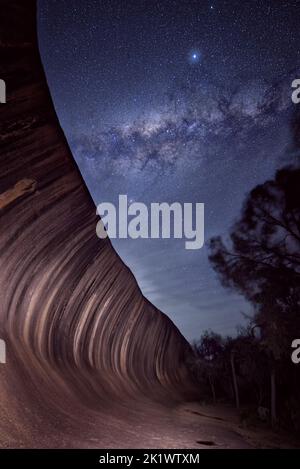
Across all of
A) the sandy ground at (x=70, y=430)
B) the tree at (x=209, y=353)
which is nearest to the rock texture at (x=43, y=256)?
the sandy ground at (x=70, y=430)

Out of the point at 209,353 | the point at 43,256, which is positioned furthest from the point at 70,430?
the point at 209,353

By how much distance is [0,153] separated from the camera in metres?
6.83

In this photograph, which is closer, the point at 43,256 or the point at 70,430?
the point at 70,430

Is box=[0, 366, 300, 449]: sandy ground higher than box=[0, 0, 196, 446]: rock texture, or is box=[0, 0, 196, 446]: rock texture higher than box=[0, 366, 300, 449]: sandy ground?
box=[0, 0, 196, 446]: rock texture

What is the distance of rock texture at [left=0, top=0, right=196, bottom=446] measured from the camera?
249 inches

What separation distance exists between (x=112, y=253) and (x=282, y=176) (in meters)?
9.23

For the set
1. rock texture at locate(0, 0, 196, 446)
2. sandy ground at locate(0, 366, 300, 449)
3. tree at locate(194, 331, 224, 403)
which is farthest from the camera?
tree at locate(194, 331, 224, 403)

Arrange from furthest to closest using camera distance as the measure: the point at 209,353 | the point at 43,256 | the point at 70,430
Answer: the point at 209,353
the point at 43,256
the point at 70,430

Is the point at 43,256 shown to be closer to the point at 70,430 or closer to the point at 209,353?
the point at 70,430

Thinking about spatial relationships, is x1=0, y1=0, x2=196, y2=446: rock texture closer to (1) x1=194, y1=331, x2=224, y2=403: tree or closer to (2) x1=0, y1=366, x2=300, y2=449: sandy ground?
(2) x1=0, y1=366, x2=300, y2=449: sandy ground

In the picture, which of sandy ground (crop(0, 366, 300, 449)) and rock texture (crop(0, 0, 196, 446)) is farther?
rock texture (crop(0, 0, 196, 446))

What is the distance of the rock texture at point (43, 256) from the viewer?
249 inches

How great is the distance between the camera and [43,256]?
9.55 m

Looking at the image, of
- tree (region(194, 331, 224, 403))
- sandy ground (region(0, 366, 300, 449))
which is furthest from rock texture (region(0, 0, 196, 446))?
tree (region(194, 331, 224, 403))
